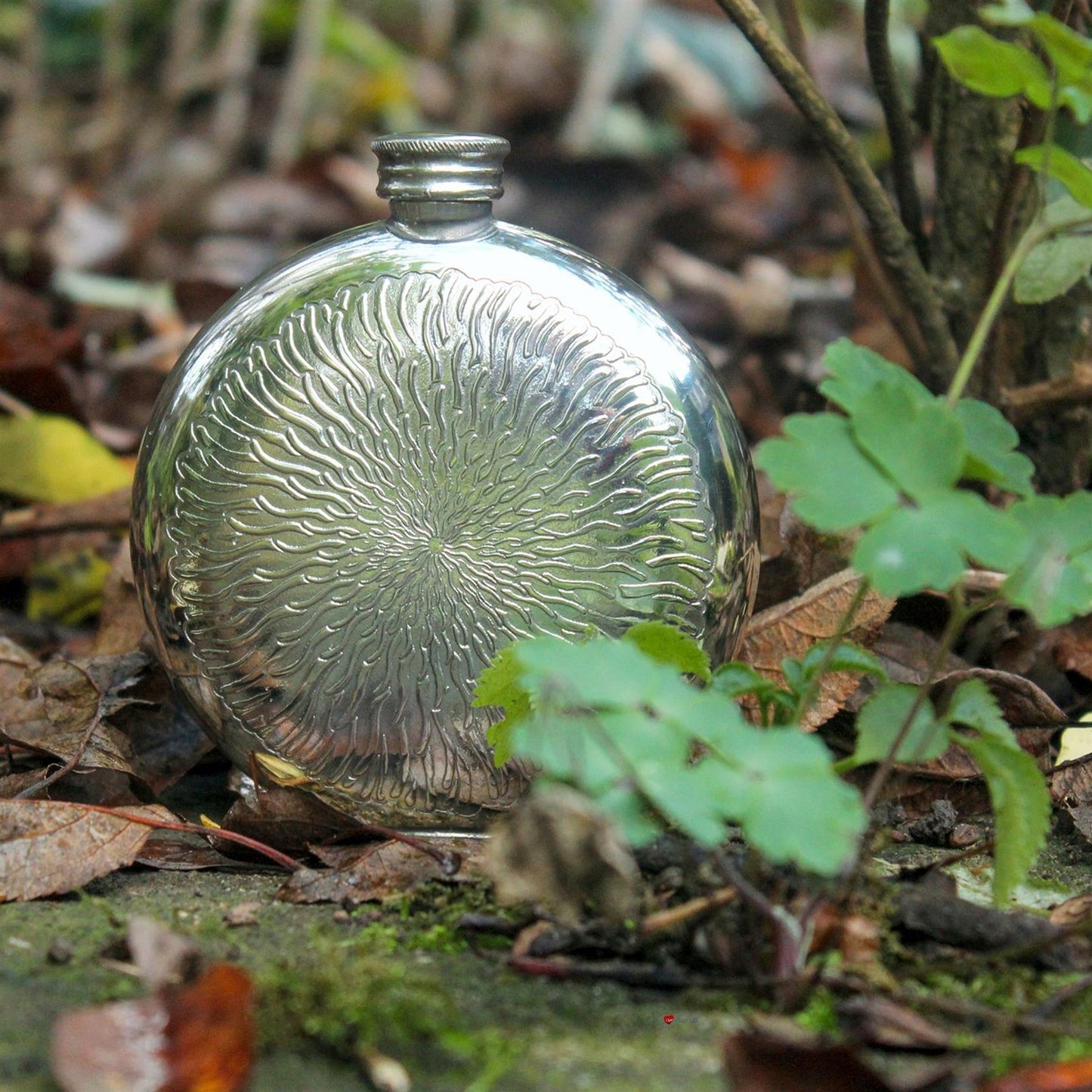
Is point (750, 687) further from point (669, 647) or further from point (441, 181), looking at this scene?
point (441, 181)

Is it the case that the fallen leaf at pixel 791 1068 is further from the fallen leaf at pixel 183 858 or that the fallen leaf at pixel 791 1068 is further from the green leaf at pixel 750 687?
the fallen leaf at pixel 183 858

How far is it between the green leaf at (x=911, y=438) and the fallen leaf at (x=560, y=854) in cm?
32

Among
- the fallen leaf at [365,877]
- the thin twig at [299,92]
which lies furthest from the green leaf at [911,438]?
the thin twig at [299,92]

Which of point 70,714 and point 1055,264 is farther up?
point 1055,264

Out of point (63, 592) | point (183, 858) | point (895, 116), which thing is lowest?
point (63, 592)

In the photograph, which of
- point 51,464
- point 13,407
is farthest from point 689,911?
point 13,407

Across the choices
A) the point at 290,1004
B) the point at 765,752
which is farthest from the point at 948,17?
the point at 290,1004

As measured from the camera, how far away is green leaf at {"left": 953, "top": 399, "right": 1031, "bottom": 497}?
3.72 feet

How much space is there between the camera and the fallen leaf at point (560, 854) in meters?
0.96

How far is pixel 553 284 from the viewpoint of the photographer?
1.57m

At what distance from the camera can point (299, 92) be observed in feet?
17.4

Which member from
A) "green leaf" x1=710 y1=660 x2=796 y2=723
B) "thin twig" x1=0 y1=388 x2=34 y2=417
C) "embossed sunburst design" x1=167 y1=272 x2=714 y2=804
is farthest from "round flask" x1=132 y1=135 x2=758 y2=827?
"thin twig" x1=0 y1=388 x2=34 y2=417

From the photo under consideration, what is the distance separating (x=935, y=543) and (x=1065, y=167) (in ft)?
1.30

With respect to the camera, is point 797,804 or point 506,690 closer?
point 797,804
